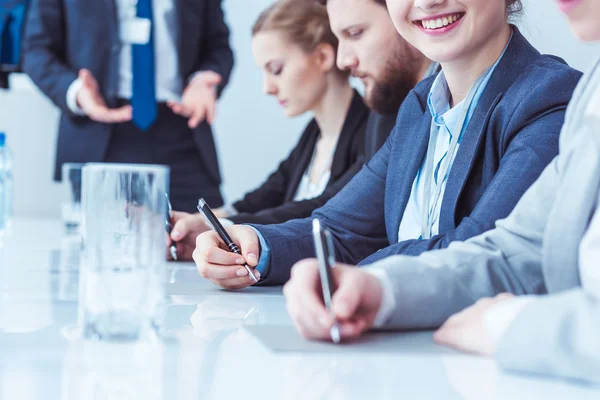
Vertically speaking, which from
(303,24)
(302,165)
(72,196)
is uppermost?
(303,24)

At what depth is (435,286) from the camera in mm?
796

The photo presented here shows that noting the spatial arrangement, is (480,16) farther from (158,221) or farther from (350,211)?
(158,221)

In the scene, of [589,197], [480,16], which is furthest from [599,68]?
[480,16]

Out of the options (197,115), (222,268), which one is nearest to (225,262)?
(222,268)

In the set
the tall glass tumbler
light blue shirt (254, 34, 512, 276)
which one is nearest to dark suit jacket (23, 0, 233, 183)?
light blue shirt (254, 34, 512, 276)

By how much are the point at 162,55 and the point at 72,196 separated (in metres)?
0.88

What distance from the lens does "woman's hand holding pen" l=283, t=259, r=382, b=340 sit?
2.31ft

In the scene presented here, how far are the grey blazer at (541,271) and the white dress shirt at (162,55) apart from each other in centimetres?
239

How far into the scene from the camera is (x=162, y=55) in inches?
124

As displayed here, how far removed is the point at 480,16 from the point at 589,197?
0.58 m

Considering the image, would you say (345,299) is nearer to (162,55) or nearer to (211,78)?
(211,78)

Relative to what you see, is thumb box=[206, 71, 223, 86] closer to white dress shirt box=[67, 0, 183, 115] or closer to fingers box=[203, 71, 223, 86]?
fingers box=[203, 71, 223, 86]

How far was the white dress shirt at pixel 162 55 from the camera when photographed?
3.07m

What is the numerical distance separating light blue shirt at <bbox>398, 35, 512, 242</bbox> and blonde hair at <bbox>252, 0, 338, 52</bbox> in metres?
1.23
